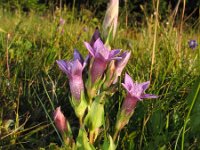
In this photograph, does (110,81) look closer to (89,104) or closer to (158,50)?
(89,104)

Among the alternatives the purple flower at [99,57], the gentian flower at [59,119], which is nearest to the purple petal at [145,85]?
the purple flower at [99,57]

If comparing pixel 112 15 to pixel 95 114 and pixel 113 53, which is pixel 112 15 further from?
pixel 95 114

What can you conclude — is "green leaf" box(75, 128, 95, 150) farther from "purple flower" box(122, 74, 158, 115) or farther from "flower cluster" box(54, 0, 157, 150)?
"purple flower" box(122, 74, 158, 115)

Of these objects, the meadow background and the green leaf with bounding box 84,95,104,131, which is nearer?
the green leaf with bounding box 84,95,104,131

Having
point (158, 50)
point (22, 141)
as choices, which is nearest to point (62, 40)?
point (158, 50)

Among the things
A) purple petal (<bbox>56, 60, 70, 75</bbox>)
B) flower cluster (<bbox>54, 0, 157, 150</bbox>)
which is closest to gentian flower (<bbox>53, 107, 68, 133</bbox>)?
flower cluster (<bbox>54, 0, 157, 150</bbox>)

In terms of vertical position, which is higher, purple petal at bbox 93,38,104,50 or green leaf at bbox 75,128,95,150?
purple petal at bbox 93,38,104,50

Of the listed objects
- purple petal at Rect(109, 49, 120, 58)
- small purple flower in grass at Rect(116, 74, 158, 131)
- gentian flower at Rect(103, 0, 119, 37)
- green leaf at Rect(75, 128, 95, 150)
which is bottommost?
green leaf at Rect(75, 128, 95, 150)

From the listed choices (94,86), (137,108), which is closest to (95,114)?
(94,86)
